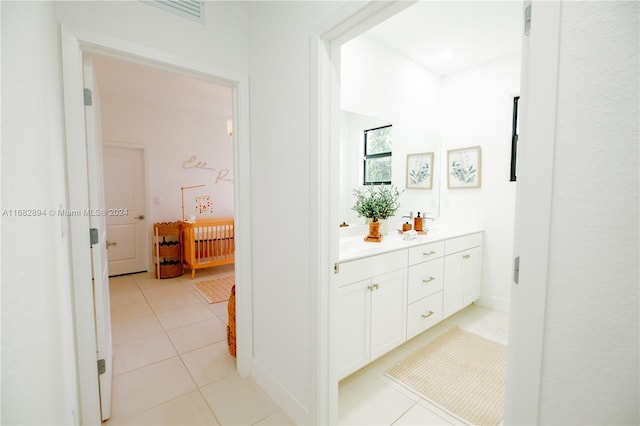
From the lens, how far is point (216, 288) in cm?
388

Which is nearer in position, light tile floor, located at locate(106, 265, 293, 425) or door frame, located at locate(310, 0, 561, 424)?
door frame, located at locate(310, 0, 561, 424)

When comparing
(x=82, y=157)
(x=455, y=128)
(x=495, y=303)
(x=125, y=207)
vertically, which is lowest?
(x=495, y=303)

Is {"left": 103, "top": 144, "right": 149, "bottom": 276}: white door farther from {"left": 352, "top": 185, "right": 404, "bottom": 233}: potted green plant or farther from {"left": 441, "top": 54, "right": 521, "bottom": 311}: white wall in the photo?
{"left": 441, "top": 54, "right": 521, "bottom": 311}: white wall

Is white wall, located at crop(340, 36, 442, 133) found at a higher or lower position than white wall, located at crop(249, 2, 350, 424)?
higher

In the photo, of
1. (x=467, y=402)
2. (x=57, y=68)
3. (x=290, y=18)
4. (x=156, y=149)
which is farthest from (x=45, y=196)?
(x=156, y=149)

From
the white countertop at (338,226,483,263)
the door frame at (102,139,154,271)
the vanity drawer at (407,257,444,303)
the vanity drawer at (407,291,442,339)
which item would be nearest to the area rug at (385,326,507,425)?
the vanity drawer at (407,291,442,339)

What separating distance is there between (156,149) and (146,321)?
2898 millimetres

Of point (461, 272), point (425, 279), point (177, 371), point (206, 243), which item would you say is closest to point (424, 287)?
point (425, 279)

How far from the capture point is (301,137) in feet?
4.75

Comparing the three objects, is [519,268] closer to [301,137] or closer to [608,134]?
[608,134]

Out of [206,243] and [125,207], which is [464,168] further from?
[125,207]

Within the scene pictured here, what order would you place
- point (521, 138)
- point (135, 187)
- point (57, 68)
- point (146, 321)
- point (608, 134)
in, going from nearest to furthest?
point (608, 134) → point (521, 138) → point (57, 68) → point (146, 321) → point (135, 187)

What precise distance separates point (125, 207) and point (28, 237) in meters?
4.50

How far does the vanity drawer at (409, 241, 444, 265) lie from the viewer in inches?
85.8
